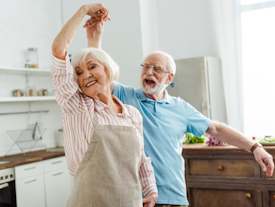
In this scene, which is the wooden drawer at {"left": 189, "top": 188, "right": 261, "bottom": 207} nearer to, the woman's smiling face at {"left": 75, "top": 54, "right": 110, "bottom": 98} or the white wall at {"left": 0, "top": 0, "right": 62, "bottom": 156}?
the woman's smiling face at {"left": 75, "top": 54, "right": 110, "bottom": 98}

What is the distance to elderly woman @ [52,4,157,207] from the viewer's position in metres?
1.14

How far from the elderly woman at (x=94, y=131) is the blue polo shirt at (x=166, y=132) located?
1.38 ft

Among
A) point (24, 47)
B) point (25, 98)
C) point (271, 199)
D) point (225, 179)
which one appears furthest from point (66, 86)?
point (24, 47)

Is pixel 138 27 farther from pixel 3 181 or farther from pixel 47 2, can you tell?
pixel 3 181

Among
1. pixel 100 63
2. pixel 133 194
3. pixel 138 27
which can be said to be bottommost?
pixel 133 194

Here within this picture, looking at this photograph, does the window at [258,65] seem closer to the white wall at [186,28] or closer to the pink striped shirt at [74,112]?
the white wall at [186,28]

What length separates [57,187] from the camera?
12.0 feet

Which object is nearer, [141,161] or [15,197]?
[141,161]

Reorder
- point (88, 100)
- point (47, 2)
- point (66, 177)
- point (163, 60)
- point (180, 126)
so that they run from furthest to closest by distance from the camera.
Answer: point (47, 2), point (66, 177), point (163, 60), point (180, 126), point (88, 100)

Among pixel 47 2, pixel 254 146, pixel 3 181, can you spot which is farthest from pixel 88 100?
pixel 47 2

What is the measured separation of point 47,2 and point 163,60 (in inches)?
123

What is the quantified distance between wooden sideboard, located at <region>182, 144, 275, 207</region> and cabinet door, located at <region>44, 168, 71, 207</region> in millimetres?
1650

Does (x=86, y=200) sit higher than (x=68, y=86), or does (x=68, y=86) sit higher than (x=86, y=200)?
(x=68, y=86)

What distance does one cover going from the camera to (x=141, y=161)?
4.57 ft
